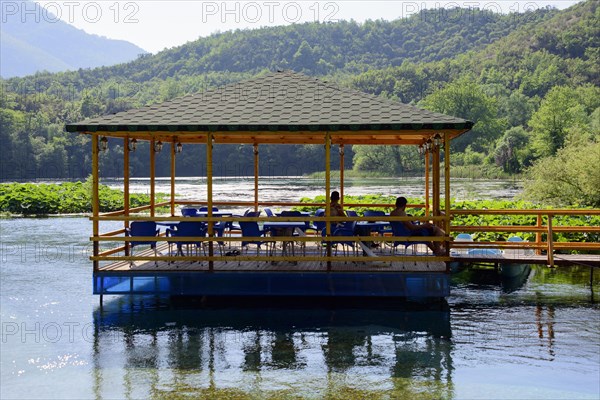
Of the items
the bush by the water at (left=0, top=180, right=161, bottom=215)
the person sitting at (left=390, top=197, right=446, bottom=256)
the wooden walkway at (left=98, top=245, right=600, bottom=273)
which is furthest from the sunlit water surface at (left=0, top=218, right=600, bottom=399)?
the bush by the water at (left=0, top=180, right=161, bottom=215)

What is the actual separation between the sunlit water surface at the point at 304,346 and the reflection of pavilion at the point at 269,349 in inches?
0.9

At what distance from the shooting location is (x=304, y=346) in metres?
9.89

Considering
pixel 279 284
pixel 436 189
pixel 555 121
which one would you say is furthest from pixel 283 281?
pixel 555 121

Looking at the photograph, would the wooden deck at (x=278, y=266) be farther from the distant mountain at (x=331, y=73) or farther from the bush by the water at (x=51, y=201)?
the distant mountain at (x=331, y=73)

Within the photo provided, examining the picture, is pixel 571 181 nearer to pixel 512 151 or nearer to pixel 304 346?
pixel 304 346

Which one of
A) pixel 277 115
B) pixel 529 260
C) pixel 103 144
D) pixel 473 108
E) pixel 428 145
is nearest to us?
pixel 277 115

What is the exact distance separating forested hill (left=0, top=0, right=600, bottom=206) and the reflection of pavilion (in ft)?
106

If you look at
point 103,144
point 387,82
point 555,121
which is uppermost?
point 387,82

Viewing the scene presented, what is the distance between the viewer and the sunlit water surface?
8.20 m

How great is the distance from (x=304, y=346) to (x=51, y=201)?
1003 inches

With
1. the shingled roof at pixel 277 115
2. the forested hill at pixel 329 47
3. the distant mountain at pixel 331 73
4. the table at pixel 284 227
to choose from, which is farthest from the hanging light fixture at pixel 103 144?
the forested hill at pixel 329 47

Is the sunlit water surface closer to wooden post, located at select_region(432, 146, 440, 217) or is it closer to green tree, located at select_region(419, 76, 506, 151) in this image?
wooden post, located at select_region(432, 146, 440, 217)

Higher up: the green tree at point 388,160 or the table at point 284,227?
the green tree at point 388,160

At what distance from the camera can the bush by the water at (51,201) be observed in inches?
1267
